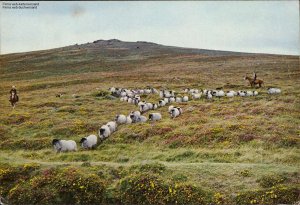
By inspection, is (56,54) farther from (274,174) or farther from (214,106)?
(274,174)

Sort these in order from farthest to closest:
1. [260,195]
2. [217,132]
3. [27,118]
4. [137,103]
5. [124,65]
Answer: [124,65], [137,103], [27,118], [217,132], [260,195]

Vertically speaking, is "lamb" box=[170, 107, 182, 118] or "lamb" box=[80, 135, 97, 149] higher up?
"lamb" box=[170, 107, 182, 118]

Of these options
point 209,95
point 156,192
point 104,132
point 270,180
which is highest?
point 209,95

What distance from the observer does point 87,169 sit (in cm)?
2072

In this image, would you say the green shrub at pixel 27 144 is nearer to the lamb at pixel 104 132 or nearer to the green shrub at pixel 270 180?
the lamb at pixel 104 132

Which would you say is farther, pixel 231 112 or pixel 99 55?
pixel 99 55

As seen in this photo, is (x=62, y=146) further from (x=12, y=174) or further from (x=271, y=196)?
(x=271, y=196)

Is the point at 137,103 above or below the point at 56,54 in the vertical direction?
below

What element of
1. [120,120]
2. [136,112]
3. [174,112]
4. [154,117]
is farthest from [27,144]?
[174,112]

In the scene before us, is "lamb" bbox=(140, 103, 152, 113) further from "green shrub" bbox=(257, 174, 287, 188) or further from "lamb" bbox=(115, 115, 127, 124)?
"green shrub" bbox=(257, 174, 287, 188)

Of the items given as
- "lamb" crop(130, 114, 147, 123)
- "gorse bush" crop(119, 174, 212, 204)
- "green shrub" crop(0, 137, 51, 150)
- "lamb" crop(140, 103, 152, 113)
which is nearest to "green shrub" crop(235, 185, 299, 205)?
"gorse bush" crop(119, 174, 212, 204)

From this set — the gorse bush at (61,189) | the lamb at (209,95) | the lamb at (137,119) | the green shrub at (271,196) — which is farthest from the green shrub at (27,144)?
the lamb at (209,95)

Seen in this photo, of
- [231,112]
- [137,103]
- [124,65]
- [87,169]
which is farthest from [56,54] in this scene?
[87,169]

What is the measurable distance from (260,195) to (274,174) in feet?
7.17
